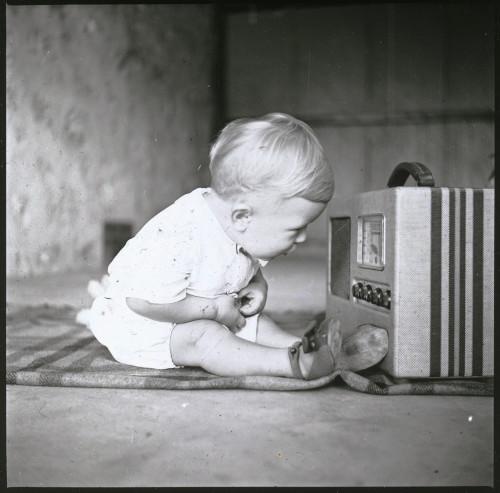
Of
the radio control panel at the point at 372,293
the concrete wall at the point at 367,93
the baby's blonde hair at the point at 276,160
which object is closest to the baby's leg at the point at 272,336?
the radio control panel at the point at 372,293

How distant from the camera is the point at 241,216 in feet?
2.67

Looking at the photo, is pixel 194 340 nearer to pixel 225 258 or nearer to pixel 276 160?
pixel 225 258

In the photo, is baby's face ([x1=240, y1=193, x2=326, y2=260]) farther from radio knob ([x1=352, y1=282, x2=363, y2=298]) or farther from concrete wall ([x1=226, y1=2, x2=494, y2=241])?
concrete wall ([x1=226, y1=2, x2=494, y2=241])

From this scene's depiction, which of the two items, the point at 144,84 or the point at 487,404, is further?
the point at 144,84

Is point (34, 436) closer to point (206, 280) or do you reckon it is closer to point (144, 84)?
point (206, 280)

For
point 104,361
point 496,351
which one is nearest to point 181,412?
point 104,361

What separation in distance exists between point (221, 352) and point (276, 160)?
11.3 inches

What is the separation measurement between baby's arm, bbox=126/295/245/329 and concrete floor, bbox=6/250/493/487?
128 millimetres

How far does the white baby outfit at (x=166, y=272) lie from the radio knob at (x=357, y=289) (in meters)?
0.19

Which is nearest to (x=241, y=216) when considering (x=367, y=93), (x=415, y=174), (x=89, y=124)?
(x=415, y=174)

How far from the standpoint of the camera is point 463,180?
170 inches

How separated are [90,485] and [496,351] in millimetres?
546

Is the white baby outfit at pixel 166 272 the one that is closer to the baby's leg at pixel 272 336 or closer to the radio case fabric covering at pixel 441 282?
the baby's leg at pixel 272 336

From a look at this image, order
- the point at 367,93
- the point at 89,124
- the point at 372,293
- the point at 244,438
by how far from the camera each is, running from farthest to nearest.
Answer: the point at 367,93 → the point at 89,124 → the point at 372,293 → the point at 244,438
